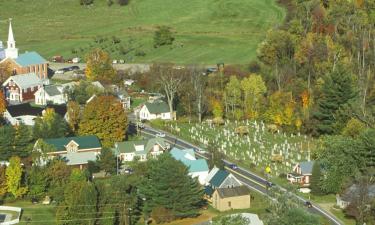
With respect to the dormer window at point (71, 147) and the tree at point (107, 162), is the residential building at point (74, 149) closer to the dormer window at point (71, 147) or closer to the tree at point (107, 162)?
the dormer window at point (71, 147)

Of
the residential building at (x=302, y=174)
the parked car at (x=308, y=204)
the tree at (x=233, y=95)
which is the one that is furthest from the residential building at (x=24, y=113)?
the parked car at (x=308, y=204)

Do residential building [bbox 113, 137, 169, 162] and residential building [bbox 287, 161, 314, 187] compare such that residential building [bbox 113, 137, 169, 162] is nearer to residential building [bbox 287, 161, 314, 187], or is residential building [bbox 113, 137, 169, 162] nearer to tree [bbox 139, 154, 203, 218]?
tree [bbox 139, 154, 203, 218]

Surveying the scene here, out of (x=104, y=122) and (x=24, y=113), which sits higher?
(x=104, y=122)

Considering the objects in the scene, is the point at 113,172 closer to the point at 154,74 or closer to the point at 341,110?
the point at 341,110

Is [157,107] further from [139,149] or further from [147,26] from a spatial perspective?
[147,26]

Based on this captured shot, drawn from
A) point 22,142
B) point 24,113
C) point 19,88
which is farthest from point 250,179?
point 19,88

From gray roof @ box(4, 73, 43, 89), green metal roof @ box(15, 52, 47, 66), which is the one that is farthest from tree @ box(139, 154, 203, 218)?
green metal roof @ box(15, 52, 47, 66)
